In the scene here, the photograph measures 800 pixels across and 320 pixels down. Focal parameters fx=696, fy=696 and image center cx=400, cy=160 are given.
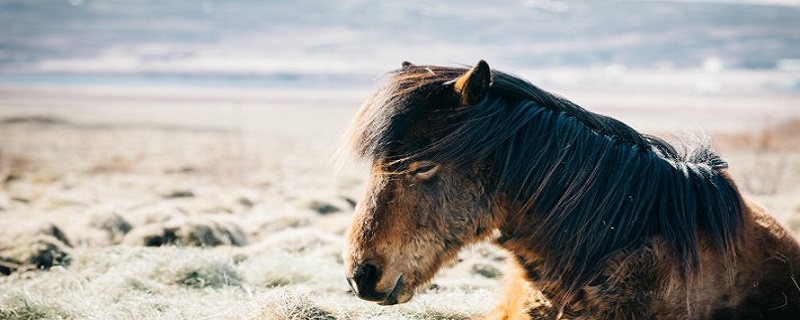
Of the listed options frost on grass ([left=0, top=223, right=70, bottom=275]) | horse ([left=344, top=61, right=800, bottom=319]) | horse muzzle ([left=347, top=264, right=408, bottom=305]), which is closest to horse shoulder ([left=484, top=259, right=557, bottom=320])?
horse ([left=344, top=61, right=800, bottom=319])

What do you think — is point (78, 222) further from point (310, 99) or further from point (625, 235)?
point (310, 99)

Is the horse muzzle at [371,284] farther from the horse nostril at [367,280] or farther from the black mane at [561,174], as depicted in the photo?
the black mane at [561,174]

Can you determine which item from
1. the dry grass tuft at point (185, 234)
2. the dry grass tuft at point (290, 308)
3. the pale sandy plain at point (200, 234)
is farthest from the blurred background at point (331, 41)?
the dry grass tuft at point (290, 308)

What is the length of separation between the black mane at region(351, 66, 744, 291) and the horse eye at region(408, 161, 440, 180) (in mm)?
31

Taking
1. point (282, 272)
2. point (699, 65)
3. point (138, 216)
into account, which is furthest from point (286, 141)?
point (699, 65)

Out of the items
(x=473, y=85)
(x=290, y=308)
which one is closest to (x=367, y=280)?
(x=473, y=85)

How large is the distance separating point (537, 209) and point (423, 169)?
0.55 meters

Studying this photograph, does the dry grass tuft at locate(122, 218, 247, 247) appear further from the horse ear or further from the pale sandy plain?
the horse ear

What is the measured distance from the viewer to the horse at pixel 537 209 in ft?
9.65

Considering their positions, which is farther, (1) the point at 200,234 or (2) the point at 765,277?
(1) the point at 200,234

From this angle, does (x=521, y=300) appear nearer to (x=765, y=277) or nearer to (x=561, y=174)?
(x=561, y=174)

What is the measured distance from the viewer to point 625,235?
3014mm

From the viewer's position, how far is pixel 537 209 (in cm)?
306

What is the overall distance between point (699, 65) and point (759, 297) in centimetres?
16545
